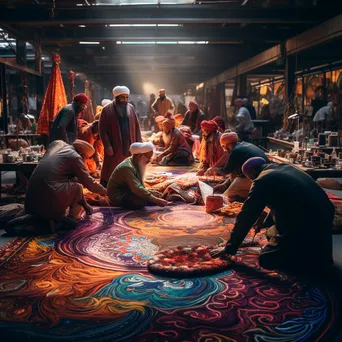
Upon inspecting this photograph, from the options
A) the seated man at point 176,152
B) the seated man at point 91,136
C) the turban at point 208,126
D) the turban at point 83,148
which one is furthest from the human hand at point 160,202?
the seated man at point 176,152

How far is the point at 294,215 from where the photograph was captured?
409cm

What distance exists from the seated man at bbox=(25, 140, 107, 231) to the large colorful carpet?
384 mm

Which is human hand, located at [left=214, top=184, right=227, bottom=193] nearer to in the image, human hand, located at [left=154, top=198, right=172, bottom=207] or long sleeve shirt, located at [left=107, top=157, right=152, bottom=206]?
human hand, located at [left=154, top=198, right=172, bottom=207]

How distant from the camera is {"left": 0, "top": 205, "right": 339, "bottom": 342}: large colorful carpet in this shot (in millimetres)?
3189

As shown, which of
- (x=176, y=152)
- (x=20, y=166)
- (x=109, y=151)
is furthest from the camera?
(x=176, y=152)

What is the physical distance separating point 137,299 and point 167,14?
798 centimetres

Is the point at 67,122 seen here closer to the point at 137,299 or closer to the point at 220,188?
the point at 220,188

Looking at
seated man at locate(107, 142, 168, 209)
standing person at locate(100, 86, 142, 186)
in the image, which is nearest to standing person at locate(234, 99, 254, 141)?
standing person at locate(100, 86, 142, 186)

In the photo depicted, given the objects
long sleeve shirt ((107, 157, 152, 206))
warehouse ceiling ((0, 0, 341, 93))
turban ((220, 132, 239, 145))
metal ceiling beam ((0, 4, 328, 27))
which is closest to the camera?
long sleeve shirt ((107, 157, 152, 206))

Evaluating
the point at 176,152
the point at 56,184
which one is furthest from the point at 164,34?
the point at 56,184

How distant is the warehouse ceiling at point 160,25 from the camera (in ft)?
33.3

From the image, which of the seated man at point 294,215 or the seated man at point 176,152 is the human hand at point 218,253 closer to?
the seated man at point 294,215

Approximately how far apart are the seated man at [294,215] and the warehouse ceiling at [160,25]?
6.63 metres

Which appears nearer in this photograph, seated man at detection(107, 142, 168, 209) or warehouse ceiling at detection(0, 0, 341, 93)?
seated man at detection(107, 142, 168, 209)
